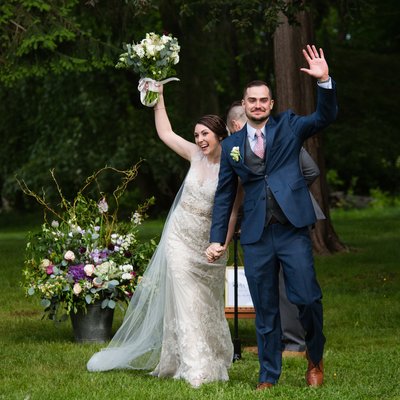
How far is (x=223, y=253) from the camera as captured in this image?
8859 mm

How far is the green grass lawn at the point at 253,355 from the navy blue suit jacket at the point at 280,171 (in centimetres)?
117

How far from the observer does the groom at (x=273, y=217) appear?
785cm

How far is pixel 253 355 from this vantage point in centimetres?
1017

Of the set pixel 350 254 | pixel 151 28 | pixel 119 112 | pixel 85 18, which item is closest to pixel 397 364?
pixel 350 254

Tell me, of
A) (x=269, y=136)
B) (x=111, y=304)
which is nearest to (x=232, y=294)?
(x=111, y=304)

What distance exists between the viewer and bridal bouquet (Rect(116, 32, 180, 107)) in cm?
912

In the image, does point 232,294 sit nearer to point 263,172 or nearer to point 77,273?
point 77,273

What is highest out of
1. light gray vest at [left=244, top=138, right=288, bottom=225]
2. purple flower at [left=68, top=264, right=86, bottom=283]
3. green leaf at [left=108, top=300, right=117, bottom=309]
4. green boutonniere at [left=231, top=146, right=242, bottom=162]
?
green boutonniere at [left=231, top=146, right=242, bottom=162]

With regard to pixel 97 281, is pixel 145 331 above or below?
Answer: below

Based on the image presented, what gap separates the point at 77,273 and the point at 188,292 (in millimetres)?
2002

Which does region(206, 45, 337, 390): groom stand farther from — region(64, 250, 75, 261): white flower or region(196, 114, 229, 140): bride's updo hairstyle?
region(64, 250, 75, 261): white flower

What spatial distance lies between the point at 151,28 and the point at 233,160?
20582 mm

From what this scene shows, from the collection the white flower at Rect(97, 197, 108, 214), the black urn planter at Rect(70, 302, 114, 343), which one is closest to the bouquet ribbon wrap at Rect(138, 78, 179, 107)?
the white flower at Rect(97, 197, 108, 214)

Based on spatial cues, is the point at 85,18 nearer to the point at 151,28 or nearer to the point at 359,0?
the point at 151,28
